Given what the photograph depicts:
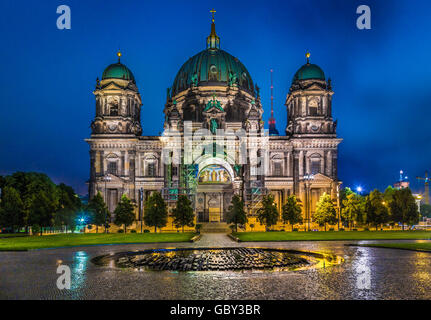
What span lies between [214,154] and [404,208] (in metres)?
33.3

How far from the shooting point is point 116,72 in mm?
81250

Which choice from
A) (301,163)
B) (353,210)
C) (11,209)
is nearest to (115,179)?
(11,209)

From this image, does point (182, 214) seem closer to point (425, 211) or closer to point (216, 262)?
point (216, 262)

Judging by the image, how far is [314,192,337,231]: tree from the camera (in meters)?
Answer: 65.4

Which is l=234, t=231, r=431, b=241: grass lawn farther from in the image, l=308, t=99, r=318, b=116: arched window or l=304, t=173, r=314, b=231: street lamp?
l=308, t=99, r=318, b=116: arched window

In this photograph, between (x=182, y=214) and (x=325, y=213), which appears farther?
(x=325, y=213)

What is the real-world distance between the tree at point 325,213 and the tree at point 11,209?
46.0 m

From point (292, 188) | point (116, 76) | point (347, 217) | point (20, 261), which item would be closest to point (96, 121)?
point (116, 76)

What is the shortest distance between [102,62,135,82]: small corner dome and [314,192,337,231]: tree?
4357 centimetres

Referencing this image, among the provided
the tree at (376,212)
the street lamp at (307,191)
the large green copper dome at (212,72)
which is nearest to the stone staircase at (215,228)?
the street lamp at (307,191)

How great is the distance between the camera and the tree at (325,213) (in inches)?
2574
